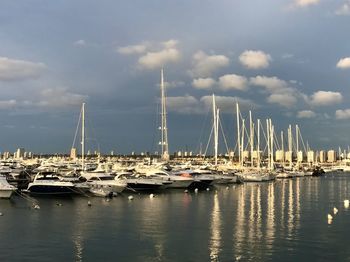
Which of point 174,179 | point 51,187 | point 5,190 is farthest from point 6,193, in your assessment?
point 174,179

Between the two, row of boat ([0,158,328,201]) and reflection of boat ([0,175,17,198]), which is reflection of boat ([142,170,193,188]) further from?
reflection of boat ([0,175,17,198])

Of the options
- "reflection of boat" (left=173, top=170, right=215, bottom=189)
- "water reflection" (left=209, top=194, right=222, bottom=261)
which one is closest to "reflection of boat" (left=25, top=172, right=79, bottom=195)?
"water reflection" (left=209, top=194, right=222, bottom=261)

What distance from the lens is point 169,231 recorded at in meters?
30.7

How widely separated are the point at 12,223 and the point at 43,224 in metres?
2.37

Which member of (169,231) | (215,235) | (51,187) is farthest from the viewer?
(51,187)

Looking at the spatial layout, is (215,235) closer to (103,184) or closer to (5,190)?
(5,190)

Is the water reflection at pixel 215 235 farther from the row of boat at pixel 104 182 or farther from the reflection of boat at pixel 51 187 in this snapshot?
the reflection of boat at pixel 51 187

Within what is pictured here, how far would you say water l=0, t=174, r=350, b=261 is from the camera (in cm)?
2406

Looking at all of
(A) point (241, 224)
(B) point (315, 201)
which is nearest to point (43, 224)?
(A) point (241, 224)

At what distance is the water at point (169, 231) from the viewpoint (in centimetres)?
2406

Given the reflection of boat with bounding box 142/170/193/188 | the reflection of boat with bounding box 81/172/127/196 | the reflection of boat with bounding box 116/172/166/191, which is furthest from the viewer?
the reflection of boat with bounding box 142/170/193/188

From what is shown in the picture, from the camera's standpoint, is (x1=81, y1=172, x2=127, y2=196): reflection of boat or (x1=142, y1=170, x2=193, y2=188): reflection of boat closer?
(x1=81, y1=172, x2=127, y2=196): reflection of boat

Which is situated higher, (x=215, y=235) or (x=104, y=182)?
(x=104, y=182)

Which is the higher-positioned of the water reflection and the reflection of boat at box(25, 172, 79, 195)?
the reflection of boat at box(25, 172, 79, 195)
